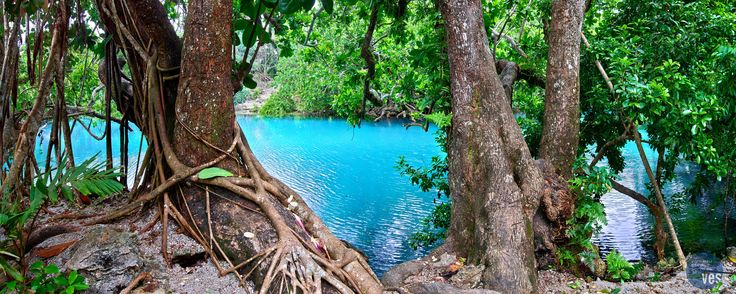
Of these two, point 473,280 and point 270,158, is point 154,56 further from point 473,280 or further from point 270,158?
point 270,158

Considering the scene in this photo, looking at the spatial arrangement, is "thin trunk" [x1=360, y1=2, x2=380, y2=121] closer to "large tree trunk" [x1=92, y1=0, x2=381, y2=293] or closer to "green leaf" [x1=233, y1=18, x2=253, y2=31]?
"green leaf" [x1=233, y1=18, x2=253, y2=31]

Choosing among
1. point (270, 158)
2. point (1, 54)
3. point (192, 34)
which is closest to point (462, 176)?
point (192, 34)

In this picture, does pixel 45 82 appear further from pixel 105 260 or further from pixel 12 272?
pixel 12 272

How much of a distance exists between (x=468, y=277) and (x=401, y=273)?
0.47m

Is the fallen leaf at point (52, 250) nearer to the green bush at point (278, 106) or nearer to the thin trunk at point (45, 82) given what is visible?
the thin trunk at point (45, 82)

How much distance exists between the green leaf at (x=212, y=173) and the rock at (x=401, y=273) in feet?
4.40

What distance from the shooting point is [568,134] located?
4066 millimetres

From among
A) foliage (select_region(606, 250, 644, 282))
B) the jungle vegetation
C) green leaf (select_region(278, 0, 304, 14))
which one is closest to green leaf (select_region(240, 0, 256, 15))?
the jungle vegetation

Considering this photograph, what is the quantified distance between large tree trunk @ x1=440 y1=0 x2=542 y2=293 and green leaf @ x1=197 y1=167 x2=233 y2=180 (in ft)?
5.85

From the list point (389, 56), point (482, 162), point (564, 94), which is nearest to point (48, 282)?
point (482, 162)

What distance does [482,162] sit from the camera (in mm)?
3732

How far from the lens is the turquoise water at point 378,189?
24.5ft

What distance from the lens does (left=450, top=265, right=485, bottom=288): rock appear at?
3.38m

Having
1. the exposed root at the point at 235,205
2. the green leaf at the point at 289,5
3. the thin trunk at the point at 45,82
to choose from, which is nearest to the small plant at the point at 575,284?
the exposed root at the point at 235,205
